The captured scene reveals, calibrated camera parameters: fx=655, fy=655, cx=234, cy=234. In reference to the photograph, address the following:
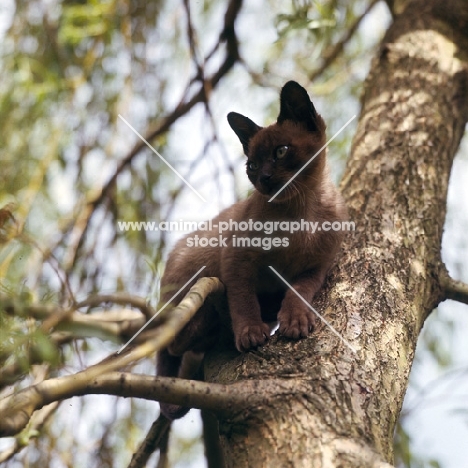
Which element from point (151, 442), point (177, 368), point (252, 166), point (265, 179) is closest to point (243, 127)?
point (252, 166)

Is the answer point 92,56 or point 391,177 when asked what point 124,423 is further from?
point 92,56

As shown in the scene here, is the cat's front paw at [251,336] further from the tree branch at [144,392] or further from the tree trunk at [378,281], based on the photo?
the tree branch at [144,392]

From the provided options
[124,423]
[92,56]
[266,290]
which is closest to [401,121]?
[266,290]

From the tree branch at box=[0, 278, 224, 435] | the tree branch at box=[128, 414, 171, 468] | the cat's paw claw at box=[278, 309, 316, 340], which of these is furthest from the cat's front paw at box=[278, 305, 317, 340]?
the tree branch at box=[128, 414, 171, 468]

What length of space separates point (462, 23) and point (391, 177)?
1.41 meters

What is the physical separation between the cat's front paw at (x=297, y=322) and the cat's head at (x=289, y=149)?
26.8 inches

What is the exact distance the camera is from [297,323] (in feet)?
8.23

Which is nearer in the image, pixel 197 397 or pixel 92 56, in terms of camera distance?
pixel 197 397

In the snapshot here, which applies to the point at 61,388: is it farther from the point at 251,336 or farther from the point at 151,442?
the point at 151,442

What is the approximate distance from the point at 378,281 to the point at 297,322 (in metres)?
0.43

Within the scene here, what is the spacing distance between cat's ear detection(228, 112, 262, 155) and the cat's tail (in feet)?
3.64

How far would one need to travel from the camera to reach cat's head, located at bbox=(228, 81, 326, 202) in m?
3.12

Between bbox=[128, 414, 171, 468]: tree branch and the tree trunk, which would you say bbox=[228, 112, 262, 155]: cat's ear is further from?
bbox=[128, 414, 171, 468]: tree branch

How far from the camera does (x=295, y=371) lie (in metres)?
2.21
